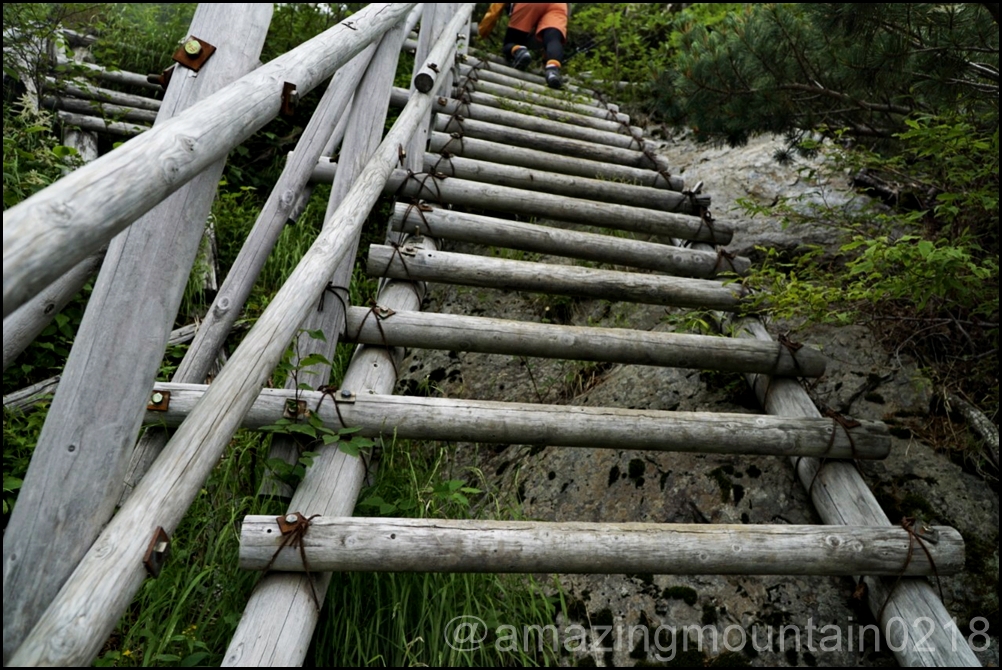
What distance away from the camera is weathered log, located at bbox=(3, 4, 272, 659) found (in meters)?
1.12

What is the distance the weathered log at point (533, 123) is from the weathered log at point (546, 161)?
41 centimetres

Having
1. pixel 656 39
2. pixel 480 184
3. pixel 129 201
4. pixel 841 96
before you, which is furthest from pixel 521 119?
pixel 129 201

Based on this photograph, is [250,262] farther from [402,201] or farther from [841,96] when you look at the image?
[841,96]

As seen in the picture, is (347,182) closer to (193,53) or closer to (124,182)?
(193,53)

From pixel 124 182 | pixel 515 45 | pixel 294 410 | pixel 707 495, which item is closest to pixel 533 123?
pixel 515 45

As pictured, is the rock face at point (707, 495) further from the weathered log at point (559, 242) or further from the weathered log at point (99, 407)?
the weathered log at point (99, 407)

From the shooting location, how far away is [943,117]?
85.7 inches

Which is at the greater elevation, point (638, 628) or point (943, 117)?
point (943, 117)

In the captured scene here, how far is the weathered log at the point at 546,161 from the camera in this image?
4.03m

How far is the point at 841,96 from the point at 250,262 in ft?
8.13

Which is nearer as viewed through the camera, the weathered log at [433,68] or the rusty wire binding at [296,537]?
the rusty wire binding at [296,537]

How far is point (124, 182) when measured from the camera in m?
1.03

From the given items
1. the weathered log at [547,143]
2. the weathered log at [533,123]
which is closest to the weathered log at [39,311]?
the weathered log at [547,143]

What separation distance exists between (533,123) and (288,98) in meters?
3.47
